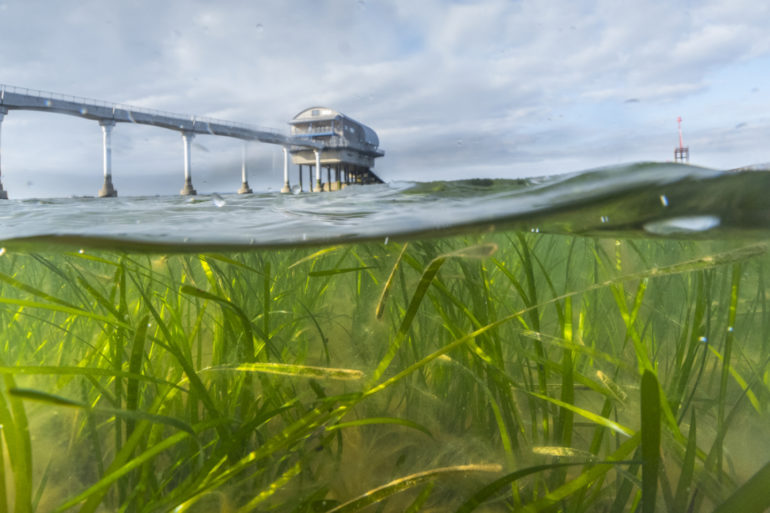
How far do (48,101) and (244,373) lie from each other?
8319mm

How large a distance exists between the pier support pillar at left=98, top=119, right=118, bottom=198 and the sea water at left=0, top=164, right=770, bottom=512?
235 inches

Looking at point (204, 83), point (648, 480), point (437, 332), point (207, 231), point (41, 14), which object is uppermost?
point (41, 14)

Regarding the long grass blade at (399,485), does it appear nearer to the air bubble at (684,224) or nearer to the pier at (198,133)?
the air bubble at (684,224)

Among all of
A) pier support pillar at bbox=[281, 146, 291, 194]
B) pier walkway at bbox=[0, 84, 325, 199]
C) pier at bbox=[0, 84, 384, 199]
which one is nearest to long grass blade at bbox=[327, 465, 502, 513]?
pier support pillar at bbox=[281, 146, 291, 194]

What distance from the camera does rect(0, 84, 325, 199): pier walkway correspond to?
6716 mm

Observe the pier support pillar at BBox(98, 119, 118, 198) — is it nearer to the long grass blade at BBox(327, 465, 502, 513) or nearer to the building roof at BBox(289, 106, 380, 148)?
the building roof at BBox(289, 106, 380, 148)

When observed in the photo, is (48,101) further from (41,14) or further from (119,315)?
(119,315)

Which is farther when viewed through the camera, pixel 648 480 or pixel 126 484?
pixel 126 484

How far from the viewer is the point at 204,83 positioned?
239 inches

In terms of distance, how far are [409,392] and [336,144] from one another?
7.06 metres

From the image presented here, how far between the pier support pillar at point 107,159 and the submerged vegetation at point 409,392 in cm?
623

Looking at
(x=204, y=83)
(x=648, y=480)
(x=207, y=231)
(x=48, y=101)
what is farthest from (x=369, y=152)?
(x=648, y=480)

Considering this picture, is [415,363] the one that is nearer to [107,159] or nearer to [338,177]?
[338,177]

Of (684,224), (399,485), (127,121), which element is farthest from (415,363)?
(127,121)
